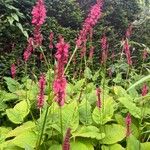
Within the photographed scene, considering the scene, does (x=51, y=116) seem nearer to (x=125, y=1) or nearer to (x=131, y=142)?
(x=131, y=142)

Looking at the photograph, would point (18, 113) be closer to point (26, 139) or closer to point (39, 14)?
point (26, 139)

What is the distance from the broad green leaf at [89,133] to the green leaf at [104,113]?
0.31 ft

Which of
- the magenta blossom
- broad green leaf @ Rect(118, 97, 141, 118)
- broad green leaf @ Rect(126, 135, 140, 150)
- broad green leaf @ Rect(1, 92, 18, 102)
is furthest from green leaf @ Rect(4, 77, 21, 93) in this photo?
the magenta blossom

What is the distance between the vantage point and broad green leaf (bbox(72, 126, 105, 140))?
139 inches

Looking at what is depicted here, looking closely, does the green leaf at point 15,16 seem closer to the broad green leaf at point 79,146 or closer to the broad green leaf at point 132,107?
the broad green leaf at point 132,107

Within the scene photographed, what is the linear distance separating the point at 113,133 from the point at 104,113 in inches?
8.6

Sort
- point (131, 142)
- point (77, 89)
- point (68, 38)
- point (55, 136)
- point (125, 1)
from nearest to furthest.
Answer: point (131, 142) < point (55, 136) < point (77, 89) < point (68, 38) < point (125, 1)

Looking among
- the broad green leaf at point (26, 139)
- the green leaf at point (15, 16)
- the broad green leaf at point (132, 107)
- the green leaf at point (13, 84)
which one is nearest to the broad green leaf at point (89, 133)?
the broad green leaf at point (26, 139)

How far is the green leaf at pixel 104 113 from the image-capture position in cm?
375

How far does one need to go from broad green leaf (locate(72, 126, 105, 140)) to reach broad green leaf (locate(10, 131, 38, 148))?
0.32 m

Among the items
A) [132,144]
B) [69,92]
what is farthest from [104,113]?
[69,92]

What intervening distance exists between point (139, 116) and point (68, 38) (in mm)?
3213

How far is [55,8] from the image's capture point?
7.24 m

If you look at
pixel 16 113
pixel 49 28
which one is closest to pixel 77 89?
pixel 16 113
